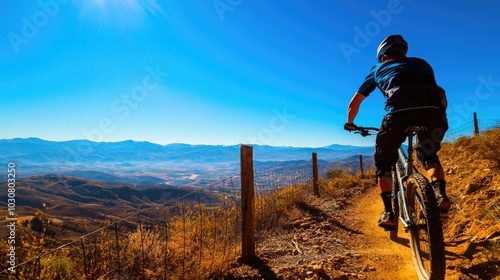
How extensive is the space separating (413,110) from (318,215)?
191 inches

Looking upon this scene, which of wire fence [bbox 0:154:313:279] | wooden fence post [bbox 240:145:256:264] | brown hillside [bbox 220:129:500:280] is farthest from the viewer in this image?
wooden fence post [bbox 240:145:256:264]

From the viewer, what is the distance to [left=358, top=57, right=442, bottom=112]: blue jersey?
101 inches

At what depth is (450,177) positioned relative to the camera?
22.9 feet

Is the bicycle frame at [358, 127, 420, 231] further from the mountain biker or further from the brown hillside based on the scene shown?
the brown hillside

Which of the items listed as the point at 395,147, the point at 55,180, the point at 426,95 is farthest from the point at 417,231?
the point at 55,180

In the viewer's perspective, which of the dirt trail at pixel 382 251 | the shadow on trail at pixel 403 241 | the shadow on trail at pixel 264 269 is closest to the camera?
the dirt trail at pixel 382 251

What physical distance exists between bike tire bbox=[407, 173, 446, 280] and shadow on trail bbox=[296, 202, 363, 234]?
2.98 m

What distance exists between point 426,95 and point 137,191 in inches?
5722

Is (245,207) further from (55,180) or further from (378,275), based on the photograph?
(55,180)

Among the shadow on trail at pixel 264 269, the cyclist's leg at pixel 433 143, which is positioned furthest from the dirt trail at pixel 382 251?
the cyclist's leg at pixel 433 143

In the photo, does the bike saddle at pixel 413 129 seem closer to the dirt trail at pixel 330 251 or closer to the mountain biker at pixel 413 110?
the mountain biker at pixel 413 110

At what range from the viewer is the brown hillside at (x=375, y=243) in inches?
128

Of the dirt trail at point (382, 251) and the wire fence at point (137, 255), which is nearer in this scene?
the dirt trail at point (382, 251)

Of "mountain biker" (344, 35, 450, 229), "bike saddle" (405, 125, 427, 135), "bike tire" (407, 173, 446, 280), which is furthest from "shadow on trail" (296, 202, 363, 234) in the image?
"bike saddle" (405, 125, 427, 135)
